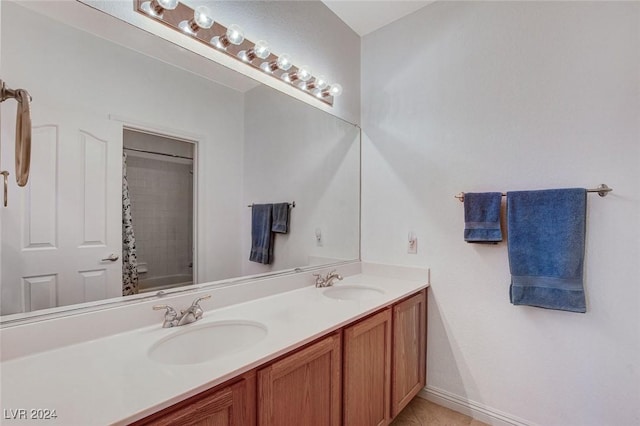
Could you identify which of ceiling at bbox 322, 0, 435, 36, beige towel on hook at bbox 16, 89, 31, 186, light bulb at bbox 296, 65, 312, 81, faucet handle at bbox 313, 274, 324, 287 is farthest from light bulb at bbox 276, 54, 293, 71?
faucet handle at bbox 313, 274, 324, 287

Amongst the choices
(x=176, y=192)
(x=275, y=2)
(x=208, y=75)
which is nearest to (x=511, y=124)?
(x=275, y=2)

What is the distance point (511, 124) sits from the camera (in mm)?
1643

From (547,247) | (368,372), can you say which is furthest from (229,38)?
(547,247)

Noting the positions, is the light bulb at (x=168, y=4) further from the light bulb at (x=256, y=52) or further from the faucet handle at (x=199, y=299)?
the faucet handle at (x=199, y=299)

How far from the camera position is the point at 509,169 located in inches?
64.9

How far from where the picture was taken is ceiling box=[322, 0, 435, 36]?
1.96 meters

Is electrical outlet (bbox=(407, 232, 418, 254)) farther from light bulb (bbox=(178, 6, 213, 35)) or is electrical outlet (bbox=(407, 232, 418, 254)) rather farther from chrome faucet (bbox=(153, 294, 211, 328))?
light bulb (bbox=(178, 6, 213, 35))

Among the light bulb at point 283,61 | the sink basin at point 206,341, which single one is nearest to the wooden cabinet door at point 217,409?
the sink basin at point 206,341

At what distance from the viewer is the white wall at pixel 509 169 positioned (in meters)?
1.36

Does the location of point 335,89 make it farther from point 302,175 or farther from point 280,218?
point 280,218

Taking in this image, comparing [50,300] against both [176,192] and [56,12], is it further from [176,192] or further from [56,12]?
[56,12]

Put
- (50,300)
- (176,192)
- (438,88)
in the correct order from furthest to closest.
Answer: (438,88)
(176,192)
(50,300)

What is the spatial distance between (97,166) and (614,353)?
7.91 feet

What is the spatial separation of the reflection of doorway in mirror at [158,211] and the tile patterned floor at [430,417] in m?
1.55
